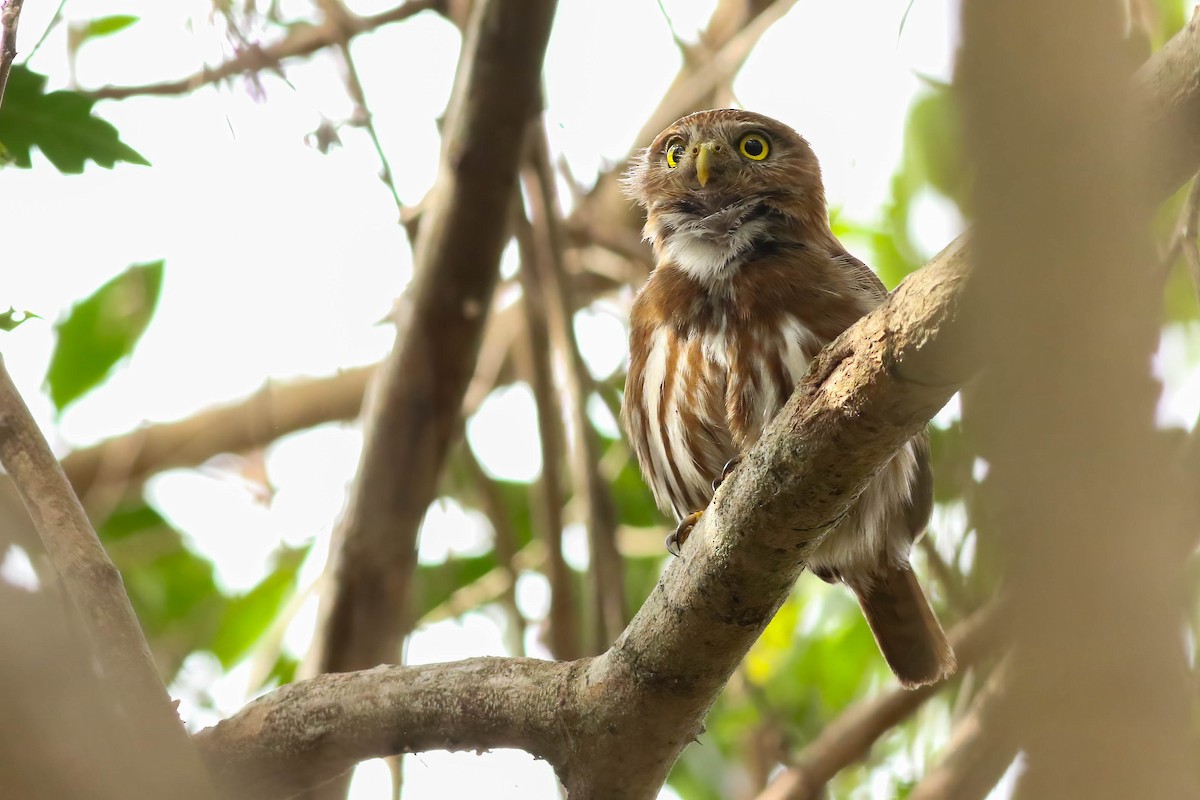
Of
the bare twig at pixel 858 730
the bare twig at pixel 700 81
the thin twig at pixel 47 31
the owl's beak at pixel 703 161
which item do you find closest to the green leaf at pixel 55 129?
the thin twig at pixel 47 31

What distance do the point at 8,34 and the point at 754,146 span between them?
295 cm

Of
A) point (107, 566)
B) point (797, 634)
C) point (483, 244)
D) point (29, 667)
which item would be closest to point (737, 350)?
point (483, 244)

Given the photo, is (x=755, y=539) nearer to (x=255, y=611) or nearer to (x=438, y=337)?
(x=438, y=337)

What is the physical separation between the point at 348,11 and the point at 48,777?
4.12 m

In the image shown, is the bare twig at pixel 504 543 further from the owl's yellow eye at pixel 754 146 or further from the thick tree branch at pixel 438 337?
the owl's yellow eye at pixel 754 146

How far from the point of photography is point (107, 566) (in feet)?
9.45

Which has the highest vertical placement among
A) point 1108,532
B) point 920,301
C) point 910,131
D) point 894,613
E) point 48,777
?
point 910,131

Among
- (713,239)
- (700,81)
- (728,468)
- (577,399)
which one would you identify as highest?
(700,81)

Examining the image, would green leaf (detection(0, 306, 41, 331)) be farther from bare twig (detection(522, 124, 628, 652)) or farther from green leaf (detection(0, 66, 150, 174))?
bare twig (detection(522, 124, 628, 652))

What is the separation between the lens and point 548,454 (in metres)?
5.28

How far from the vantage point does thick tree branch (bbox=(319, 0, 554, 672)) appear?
15.4 feet

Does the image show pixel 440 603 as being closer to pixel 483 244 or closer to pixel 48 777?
pixel 483 244

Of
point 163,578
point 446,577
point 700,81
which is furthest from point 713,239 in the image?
point 163,578

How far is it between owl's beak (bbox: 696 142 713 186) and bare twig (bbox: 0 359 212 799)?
260 centimetres
